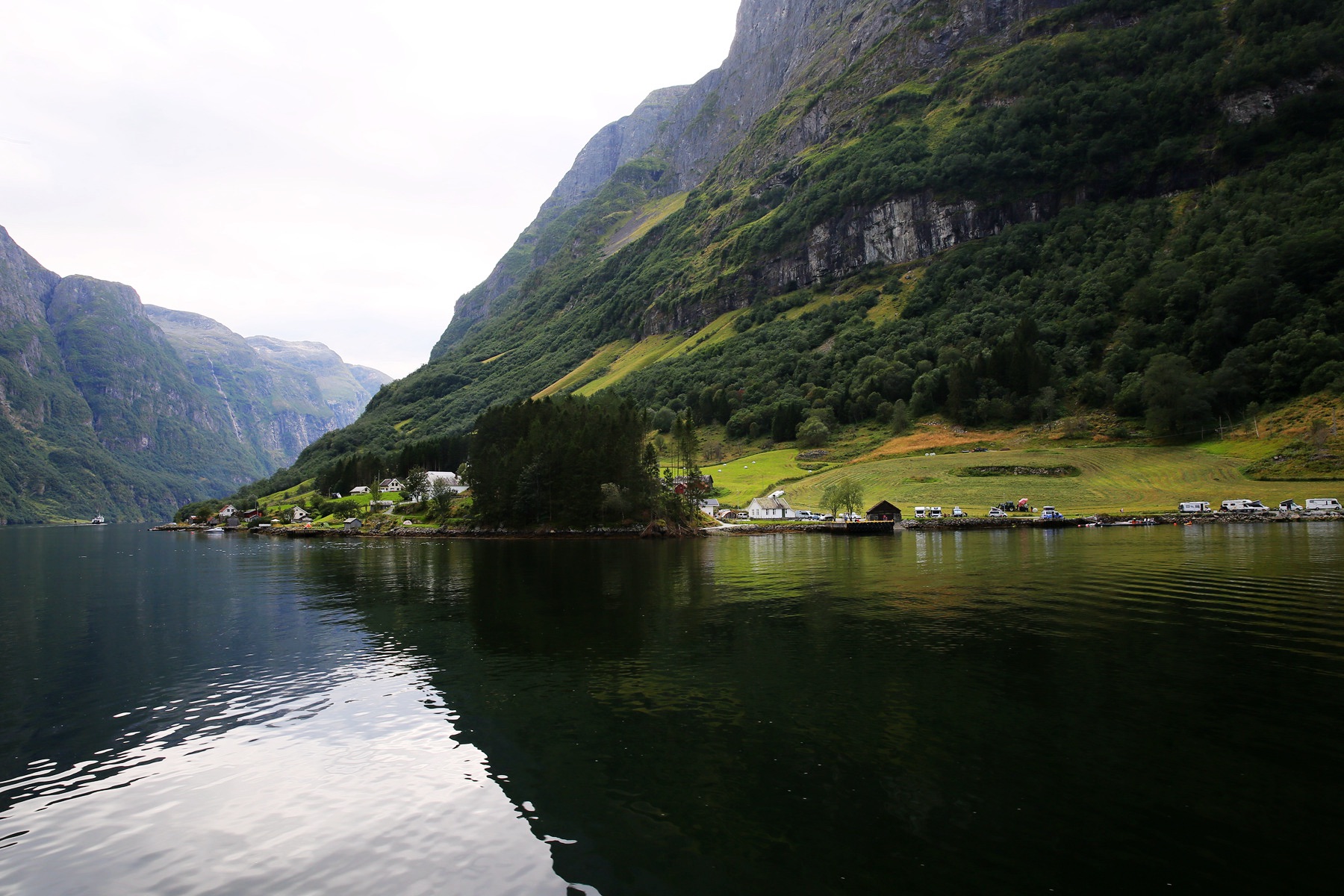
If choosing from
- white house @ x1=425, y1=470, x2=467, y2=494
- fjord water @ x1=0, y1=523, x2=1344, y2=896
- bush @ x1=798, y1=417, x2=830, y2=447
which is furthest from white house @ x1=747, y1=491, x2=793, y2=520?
fjord water @ x1=0, y1=523, x2=1344, y2=896

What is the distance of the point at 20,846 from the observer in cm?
1232

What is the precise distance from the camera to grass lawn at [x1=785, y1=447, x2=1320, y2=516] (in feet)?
292

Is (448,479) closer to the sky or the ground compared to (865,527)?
closer to the sky

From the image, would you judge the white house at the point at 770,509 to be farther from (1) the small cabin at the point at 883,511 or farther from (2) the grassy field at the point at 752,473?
(1) the small cabin at the point at 883,511

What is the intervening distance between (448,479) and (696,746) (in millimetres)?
137798

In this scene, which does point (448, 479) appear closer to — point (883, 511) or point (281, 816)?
point (883, 511)

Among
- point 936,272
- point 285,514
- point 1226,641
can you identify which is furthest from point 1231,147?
point 285,514

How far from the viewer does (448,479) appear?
145 meters

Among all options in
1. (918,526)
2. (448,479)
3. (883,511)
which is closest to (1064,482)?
(918,526)

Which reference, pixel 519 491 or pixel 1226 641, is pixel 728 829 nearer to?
pixel 1226 641

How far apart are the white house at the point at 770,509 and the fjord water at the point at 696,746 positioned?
229ft

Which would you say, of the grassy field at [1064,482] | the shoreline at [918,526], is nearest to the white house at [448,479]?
the shoreline at [918,526]

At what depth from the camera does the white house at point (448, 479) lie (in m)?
135

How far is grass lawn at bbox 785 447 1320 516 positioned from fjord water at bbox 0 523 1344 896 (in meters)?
61.1
